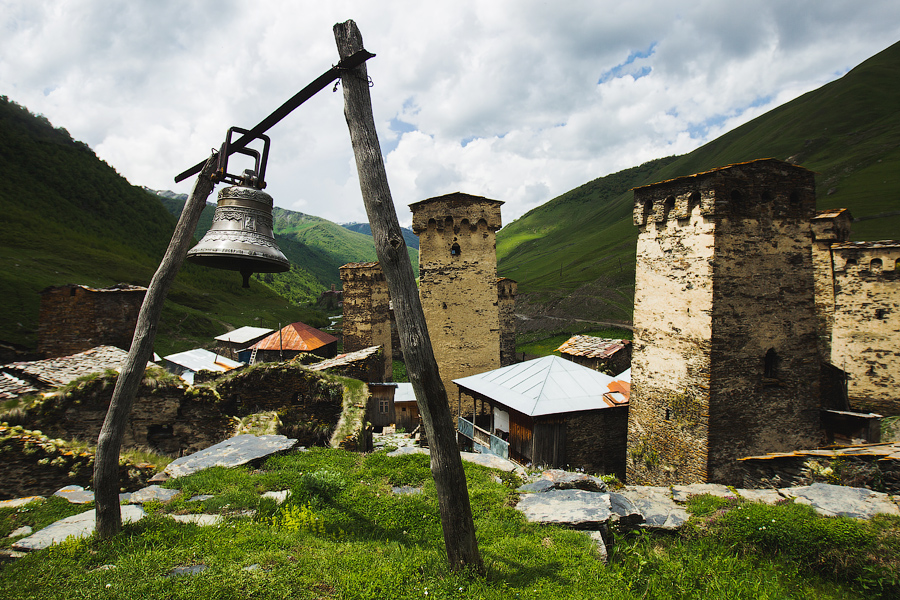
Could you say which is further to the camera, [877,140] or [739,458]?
[877,140]

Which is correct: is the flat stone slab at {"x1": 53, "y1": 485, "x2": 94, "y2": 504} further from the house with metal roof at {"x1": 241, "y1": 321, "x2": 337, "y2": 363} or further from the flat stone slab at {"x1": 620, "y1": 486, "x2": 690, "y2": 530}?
the house with metal roof at {"x1": 241, "y1": 321, "x2": 337, "y2": 363}

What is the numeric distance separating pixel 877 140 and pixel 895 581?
9430 cm

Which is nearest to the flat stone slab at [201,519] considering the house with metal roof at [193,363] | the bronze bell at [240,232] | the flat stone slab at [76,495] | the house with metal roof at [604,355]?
the flat stone slab at [76,495]

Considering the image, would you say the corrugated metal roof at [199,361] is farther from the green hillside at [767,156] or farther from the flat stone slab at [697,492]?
the green hillside at [767,156]

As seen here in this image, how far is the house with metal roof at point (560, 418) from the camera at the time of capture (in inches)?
491

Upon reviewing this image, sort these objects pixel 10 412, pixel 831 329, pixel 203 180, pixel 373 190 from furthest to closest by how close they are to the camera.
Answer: pixel 831 329 → pixel 10 412 → pixel 203 180 → pixel 373 190

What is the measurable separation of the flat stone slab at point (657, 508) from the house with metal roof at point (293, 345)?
→ 26.7 meters

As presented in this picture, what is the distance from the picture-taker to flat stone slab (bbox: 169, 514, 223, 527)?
16.6 ft

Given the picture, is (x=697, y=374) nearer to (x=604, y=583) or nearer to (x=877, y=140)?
(x=604, y=583)

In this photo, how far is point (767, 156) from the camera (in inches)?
3625

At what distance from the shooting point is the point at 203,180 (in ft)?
16.7

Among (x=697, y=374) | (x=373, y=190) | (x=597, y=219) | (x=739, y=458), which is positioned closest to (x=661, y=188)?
(x=697, y=374)

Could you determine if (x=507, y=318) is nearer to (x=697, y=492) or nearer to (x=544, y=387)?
(x=544, y=387)

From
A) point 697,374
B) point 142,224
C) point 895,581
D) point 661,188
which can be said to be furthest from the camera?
point 142,224
